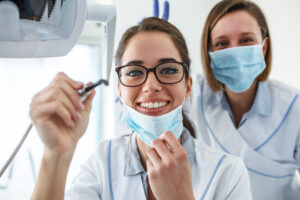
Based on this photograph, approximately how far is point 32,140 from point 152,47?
69.9 inches

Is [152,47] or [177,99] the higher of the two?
[152,47]

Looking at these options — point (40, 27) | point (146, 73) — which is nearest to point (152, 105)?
point (146, 73)

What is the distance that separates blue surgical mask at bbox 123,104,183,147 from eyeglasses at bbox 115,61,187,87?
106 mm

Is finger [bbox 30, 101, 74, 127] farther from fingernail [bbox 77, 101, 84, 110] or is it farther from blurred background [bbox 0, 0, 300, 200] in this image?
blurred background [bbox 0, 0, 300, 200]

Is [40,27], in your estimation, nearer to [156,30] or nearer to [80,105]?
[80,105]

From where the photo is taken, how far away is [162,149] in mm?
845

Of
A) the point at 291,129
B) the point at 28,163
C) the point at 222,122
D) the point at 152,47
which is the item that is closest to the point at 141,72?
the point at 152,47

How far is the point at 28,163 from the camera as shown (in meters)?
2.46

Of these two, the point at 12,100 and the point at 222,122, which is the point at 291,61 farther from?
the point at 12,100

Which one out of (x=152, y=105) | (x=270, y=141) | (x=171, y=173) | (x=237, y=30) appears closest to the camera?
(x=171, y=173)

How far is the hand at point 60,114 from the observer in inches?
24.7

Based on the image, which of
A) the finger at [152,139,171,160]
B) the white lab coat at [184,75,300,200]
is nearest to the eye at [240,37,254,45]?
the white lab coat at [184,75,300,200]

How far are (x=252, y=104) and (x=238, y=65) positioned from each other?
0.27m

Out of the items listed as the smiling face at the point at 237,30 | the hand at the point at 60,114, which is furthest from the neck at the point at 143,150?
the smiling face at the point at 237,30
